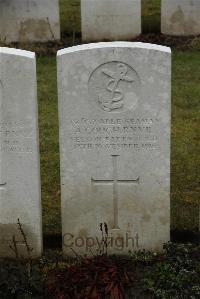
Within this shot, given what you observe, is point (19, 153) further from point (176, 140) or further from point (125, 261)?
point (176, 140)

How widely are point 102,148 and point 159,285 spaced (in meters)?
1.20

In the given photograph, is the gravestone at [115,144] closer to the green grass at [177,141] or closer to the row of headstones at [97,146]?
the row of headstones at [97,146]

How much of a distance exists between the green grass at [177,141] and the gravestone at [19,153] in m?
0.57

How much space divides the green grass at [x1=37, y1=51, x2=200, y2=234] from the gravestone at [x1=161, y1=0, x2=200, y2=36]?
0.88 m

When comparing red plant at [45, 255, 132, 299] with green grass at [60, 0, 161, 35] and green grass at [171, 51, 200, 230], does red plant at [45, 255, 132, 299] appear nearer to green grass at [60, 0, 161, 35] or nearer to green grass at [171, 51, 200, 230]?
green grass at [171, 51, 200, 230]

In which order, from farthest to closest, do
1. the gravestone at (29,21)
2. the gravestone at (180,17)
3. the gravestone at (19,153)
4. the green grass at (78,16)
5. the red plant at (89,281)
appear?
the green grass at (78,16), the gravestone at (180,17), the gravestone at (29,21), the gravestone at (19,153), the red plant at (89,281)

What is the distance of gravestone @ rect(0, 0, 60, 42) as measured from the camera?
1338 centimetres

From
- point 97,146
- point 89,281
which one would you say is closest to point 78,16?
point 97,146

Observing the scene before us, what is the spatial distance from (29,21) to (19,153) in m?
8.11

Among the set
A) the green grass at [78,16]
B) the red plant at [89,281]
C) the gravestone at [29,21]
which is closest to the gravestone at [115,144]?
the red plant at [89,281]

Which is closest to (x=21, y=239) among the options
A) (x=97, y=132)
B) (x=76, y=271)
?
(x=76, y=271)

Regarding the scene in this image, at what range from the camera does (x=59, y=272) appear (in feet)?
18.4

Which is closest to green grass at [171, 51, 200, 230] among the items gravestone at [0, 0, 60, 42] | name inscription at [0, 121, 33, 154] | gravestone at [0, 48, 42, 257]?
gravestone at [0, 48, 42, 257]

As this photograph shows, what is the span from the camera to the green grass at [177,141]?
6.93 metres
